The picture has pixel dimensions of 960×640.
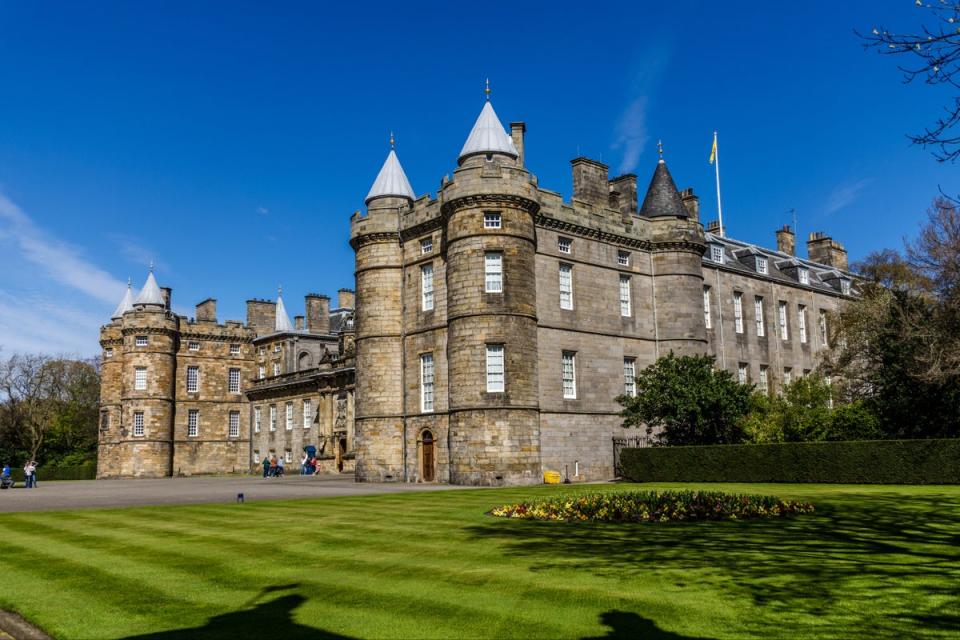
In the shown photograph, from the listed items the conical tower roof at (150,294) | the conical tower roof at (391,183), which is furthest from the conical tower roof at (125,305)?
the conical tower roof at (391,183)

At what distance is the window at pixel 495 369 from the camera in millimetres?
33156

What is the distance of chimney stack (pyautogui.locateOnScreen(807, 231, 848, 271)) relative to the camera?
6388cm

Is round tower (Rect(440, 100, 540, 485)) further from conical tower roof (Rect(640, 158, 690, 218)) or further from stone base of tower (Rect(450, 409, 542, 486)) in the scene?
conical tower roof (Rect(640, 158, 690, 218))

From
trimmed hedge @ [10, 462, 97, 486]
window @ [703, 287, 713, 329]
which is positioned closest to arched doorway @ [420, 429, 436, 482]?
window @ [703, 287, 713, 329]

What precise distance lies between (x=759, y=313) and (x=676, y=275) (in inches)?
447

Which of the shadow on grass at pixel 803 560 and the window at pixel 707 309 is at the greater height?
the window at pixel 707 309

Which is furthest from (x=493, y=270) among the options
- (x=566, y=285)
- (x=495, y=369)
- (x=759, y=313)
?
(x=759, y=313)

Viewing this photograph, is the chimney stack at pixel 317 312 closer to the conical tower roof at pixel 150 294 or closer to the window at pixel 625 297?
the conical tower roof at pixel 150 294

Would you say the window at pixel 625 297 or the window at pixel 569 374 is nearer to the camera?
the window at pixel 569 374

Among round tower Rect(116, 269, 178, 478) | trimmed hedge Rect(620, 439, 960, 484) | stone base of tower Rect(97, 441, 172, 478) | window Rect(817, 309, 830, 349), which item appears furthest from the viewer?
round tower Rect(116, 269, 178, 478)

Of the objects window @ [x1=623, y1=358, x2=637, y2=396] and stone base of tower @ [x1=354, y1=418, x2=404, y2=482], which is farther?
window @ [x1=623, y1=358, x2=637, y2=396]

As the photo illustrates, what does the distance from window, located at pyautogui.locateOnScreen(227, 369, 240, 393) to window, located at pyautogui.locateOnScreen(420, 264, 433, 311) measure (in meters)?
33.8

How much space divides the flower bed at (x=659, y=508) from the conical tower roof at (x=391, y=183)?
80.9ft

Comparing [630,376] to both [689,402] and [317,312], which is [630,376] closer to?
[689,402]
